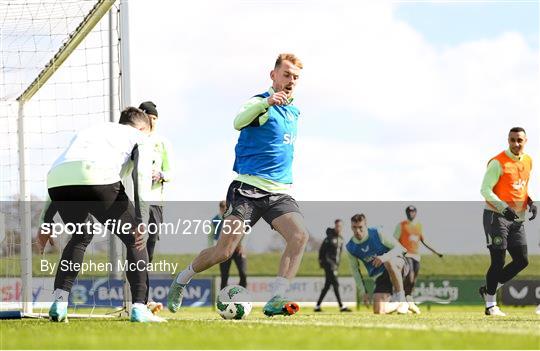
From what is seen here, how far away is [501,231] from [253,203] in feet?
14.4

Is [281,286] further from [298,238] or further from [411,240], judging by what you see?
[411,240]

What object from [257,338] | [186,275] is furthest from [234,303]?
[257,338]

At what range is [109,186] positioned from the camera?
865cm

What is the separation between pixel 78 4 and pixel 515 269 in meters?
6.19

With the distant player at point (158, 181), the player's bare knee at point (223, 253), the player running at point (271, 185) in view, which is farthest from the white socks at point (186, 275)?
the distant player at point (158, 181)

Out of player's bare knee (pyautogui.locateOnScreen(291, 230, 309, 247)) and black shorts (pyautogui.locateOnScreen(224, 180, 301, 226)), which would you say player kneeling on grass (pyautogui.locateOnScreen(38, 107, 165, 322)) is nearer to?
black shorts (pyautogui.locateOnScreen(224, 180, 301, 226))

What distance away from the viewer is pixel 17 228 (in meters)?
14.6

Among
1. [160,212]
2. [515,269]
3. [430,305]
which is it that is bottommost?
[430,305]

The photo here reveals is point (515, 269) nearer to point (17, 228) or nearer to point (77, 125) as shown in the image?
point (77, 125)

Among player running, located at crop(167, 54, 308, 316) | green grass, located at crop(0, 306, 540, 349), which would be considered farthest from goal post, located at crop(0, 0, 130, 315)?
green grass, located at crop(0, 306, 540, 349)

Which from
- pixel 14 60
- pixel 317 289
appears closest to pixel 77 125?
pixel 14 60

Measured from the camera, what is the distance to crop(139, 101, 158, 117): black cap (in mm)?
11523

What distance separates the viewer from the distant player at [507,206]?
41.7ft

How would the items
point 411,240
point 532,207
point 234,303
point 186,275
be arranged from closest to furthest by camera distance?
point 186,275
point 234,303
point 532,207
point 411,240
